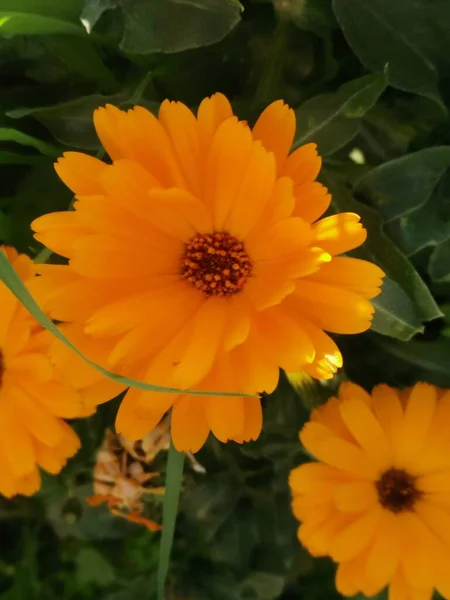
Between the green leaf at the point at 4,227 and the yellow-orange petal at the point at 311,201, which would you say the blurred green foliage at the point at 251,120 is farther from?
the yellow-orange petal at the point at 311,201

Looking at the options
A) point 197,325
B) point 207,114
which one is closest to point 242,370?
point 197,325

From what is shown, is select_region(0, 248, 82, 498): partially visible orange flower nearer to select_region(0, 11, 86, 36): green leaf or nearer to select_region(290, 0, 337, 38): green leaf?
select_region(0, 11, 86, 36): green leaf

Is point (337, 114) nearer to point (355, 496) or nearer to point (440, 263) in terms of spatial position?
point (440, 263)

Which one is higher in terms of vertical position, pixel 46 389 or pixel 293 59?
pixel 293 59

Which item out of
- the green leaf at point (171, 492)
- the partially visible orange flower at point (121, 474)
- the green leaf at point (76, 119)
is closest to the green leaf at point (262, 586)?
the partially visible orange flower at point (121, 474)

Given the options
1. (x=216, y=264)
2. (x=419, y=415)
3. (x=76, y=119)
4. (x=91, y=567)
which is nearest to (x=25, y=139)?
(x=76, y=119)

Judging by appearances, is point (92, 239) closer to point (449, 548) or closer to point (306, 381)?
point (306, 381)

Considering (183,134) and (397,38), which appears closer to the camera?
(183,134)
